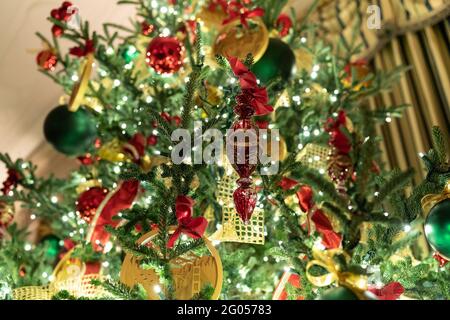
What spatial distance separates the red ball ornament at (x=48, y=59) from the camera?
5.05 ft

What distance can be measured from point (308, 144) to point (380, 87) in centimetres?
49

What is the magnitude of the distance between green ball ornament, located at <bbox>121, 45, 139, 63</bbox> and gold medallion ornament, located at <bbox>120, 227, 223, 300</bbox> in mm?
936

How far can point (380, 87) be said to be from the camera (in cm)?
172

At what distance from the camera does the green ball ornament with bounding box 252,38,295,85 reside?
1.34 m

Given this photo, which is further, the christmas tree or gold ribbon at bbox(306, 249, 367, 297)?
the christmas tree

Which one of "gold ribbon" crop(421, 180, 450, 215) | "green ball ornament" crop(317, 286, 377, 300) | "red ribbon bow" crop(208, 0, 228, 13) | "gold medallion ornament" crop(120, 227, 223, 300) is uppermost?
"red ribbon bow" crop(208, 0, 228, 13)

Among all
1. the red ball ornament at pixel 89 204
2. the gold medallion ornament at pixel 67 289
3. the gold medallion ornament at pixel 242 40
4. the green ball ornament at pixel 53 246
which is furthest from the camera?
the green ball ornament at pixel 53 246

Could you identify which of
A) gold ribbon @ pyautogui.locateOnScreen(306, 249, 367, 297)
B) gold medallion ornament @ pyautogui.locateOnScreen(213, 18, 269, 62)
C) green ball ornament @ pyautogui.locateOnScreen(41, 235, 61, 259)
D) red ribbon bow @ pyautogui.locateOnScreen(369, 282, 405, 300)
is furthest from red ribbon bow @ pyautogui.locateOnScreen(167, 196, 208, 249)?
green ball ornament @ pyautogui.locateOnScreen(41, 235, 61, 259)

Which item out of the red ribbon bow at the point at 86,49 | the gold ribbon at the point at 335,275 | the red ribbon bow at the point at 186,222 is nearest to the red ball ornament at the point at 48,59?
the red ribbon bow at the point at 86,49

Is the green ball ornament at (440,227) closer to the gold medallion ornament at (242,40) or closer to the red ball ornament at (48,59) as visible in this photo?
the gold medallion ornament at (242,40)

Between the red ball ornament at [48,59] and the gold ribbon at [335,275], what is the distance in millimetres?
1138

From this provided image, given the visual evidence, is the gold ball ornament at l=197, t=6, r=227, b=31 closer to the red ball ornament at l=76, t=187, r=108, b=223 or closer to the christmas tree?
the christmas tree

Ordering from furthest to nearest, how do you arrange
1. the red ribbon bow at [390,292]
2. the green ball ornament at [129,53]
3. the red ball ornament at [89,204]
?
1. the green ball ornament at [129,53]
2. the red ball ornament at [89,204]
3. the red ribbon bow at [390,292]

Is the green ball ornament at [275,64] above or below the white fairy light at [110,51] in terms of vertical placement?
below
